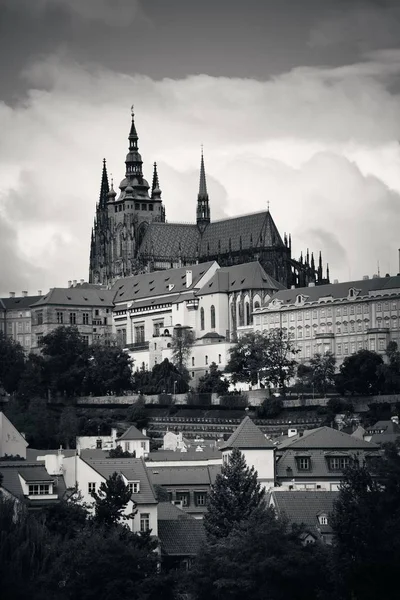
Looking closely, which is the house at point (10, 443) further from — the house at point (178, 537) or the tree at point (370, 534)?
the tree at point (370, 534)

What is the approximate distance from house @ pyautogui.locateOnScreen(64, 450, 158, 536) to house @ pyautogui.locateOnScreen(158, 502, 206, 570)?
74cm

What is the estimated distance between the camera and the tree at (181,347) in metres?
186

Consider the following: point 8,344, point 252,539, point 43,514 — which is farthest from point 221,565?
point 8,344

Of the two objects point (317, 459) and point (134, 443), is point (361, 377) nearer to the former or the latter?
point (134, 443)

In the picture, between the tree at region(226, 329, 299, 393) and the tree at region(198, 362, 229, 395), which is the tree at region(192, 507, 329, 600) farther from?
the tree at region(198, 362, 229, 395)

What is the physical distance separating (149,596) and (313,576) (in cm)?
597

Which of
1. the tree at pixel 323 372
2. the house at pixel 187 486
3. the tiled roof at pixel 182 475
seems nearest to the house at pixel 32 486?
the house at pixel 187 486

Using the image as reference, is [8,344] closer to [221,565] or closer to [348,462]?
[348,462]

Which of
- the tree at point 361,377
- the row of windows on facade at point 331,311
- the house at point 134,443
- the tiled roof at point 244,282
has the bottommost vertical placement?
the house at point 134,443

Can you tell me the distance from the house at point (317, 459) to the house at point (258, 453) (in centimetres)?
95

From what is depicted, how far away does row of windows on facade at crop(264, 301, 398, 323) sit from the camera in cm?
18038

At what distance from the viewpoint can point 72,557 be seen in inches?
2995

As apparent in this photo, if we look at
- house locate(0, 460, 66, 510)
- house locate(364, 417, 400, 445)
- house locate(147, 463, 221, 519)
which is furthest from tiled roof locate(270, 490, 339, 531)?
house locate(364, 417, 400, 445)

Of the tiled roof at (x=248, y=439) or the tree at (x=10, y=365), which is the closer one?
the tiled roof at (x=248, y=439)
